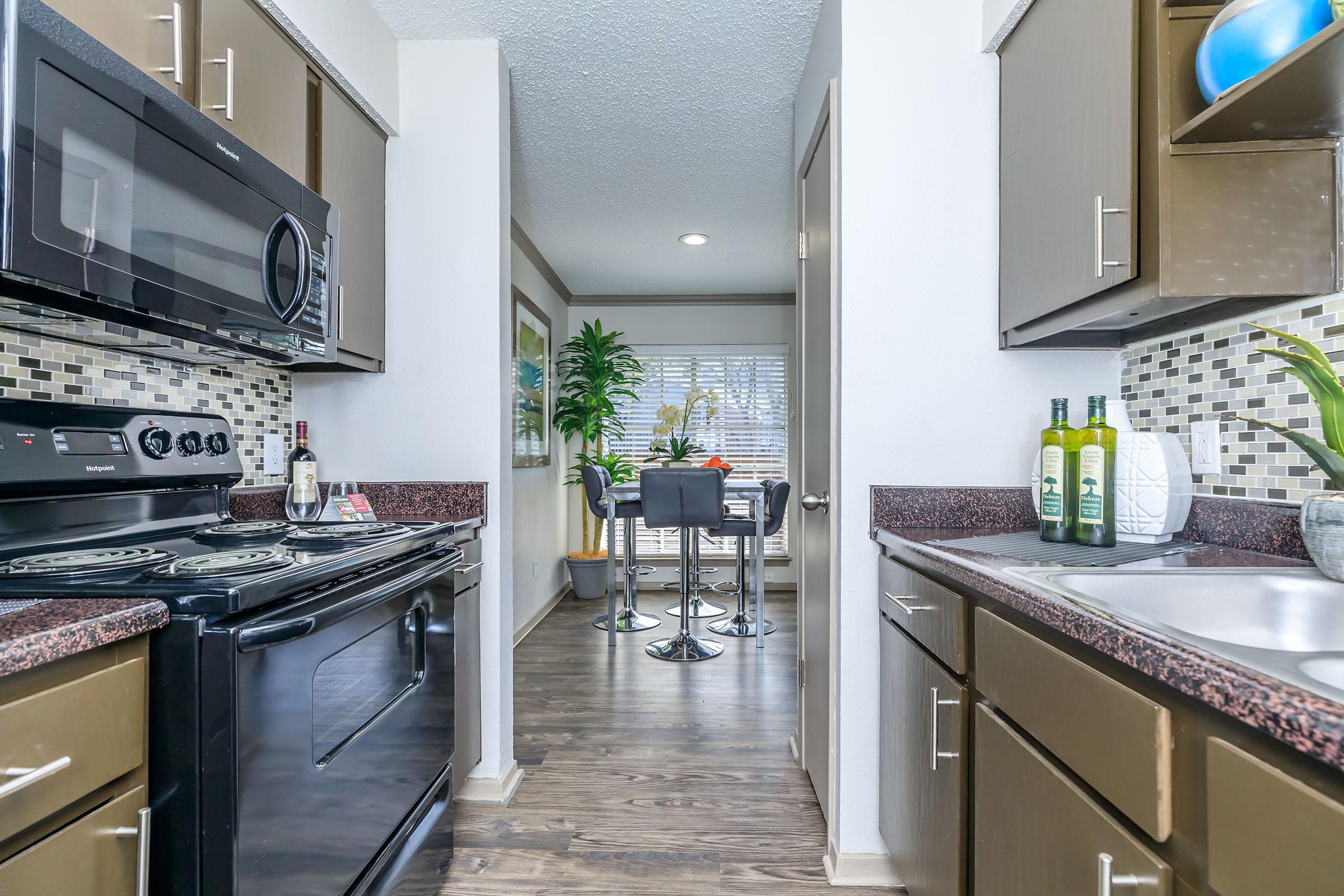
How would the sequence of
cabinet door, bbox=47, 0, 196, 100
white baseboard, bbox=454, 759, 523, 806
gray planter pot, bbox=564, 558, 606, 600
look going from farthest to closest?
gray planter pot, bbox=564, 558, 606, 600 < white baseboard, bbox=454, 759, 523, 806 < cabinet door, bbox=47, 0, 196, 100

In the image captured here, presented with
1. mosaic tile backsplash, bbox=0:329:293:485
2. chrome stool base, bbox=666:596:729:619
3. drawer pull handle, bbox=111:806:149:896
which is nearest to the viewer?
drawer pull handle, bbox=111:806:149:896

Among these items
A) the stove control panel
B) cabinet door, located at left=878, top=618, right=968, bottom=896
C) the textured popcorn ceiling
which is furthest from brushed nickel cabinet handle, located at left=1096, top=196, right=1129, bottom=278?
the stove control panel

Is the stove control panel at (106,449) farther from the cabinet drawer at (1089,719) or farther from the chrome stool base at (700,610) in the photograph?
the chrome stool base at (700,610)

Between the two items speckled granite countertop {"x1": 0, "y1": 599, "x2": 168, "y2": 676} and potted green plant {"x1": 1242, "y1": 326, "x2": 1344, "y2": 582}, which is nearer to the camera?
speckled granite countertop {"x1": 0, "y1": 599, "x2": 168, "y2": 676}

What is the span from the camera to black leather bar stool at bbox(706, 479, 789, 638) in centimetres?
400

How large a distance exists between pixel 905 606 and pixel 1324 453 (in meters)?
0.74

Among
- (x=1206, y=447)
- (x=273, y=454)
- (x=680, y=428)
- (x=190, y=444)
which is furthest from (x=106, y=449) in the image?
(x=680, y=428)

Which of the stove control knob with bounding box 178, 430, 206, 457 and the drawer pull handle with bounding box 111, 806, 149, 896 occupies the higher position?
the stove control knob with bounding box 178, 430, 206, 457

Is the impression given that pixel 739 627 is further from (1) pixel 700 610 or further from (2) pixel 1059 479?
(2) pixel 1059 479

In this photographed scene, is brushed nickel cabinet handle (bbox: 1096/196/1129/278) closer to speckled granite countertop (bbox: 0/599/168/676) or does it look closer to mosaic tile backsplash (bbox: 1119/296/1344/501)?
mosaic tile backsplash (bbox: 1119/296/1344/501)

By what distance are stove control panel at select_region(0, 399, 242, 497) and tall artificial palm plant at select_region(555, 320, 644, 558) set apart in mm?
3280

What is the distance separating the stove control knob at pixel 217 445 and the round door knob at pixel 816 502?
1.54 m

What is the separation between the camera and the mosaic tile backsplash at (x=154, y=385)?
4.32 ft

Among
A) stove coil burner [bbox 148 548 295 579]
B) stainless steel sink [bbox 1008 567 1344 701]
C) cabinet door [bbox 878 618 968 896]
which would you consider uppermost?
stove coil burner [bbox 148 548 295 579]
